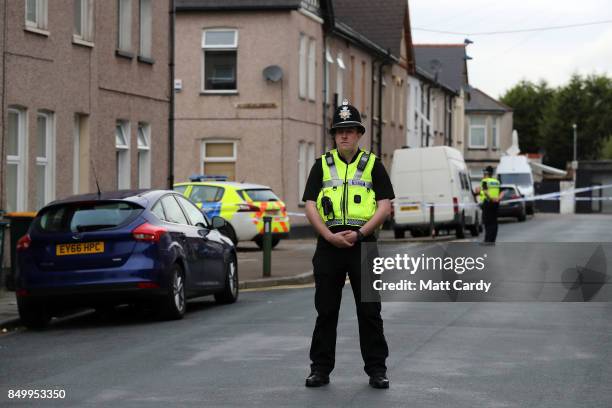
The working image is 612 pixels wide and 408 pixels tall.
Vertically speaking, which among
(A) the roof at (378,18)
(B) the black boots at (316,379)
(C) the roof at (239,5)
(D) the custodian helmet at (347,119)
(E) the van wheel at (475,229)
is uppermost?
(A) the roof at (378,18)

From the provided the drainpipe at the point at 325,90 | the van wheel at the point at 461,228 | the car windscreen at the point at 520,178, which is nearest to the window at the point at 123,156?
the van wheel at the point at 461,228

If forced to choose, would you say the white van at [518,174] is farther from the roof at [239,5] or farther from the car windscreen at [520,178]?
the roof at [239,5]

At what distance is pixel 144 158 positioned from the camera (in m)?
28.5

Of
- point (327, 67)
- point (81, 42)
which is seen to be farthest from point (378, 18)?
point (81, 42)

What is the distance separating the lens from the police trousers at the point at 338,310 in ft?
31.7

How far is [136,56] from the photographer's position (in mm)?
27781

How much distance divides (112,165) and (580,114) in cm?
9461

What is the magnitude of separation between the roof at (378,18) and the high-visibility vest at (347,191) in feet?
163

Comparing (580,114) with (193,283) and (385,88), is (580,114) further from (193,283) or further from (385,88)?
(193,283)

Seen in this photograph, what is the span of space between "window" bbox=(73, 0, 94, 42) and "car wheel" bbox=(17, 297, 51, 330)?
10981 mm

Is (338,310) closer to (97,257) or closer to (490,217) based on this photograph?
(97,257)

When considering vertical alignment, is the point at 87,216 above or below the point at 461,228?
above

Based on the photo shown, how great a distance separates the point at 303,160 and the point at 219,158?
3.14 metres

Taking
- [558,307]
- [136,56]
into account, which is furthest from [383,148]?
[558,307]
